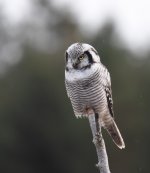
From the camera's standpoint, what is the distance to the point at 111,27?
1249 inches

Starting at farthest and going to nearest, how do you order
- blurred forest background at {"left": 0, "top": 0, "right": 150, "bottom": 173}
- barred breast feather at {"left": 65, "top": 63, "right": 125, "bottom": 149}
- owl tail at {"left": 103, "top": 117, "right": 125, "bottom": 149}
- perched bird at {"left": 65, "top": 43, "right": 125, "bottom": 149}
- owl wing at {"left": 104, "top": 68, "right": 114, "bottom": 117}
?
blurred forest background at {"left": 0, "top": 0, "right": 150, "bottom": 173}, owl tail at {"left": 103, "top": 117, "right": 125, "bottom": 149}, owl wing at {"left": 104, "top": 68, "right": 114, "bottom": 117}, barred breast feather at {"left": 65, "top": 63, "right": 125, "bottom": 149}, perched bird at {"left": 65, "top": 43, "right": 125, "bottom": 149}

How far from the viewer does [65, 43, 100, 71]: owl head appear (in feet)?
37.2

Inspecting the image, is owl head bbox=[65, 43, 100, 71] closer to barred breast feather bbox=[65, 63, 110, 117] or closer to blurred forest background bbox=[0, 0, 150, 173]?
barred breast feather bbox=[65, 63, 110, 117]

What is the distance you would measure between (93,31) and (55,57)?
6.66 ft

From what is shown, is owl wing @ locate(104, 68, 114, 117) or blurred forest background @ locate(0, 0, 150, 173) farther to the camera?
blurred forest background @ locate(0, 0, 150, 173)

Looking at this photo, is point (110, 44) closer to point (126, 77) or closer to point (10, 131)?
point (126, 77)

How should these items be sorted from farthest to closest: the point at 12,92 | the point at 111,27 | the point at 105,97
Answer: the point at 111,27 → the point at 12,92 → the point at 105,97

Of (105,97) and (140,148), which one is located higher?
(105,97)

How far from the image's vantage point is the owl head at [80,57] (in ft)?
37.2

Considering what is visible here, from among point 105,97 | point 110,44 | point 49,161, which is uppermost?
point 105,97

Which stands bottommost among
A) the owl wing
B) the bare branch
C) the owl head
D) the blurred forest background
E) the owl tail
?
the blurred forest background

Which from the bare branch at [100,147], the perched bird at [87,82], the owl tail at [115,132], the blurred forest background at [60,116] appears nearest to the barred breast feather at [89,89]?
the perched bird at [87,82]

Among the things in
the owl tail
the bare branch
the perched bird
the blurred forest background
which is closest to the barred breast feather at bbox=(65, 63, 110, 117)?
the perched bird

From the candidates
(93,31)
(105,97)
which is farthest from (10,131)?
(105,97)
